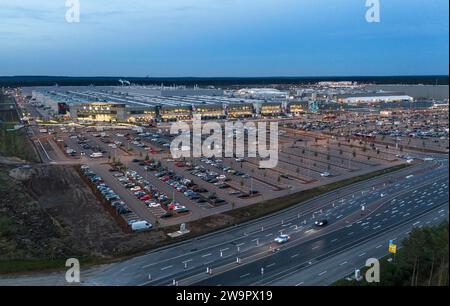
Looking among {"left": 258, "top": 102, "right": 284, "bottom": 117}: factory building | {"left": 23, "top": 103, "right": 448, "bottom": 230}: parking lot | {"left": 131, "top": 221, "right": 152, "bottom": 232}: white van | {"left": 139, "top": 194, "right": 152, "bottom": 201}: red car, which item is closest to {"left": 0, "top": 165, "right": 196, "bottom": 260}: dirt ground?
{"left": 131, "top": 221, "right": 152, "bottom": 232}: white van

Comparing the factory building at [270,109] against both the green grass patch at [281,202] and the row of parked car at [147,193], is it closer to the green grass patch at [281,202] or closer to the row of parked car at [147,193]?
the green grass patch at [281,202]

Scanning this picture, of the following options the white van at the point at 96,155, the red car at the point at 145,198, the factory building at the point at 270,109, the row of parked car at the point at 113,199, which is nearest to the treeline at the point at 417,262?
the row of parked car at the point at 113,199

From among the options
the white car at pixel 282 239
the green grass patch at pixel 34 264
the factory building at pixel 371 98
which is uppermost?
the factory building at pixel 371 98

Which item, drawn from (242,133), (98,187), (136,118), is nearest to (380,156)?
(242,133)

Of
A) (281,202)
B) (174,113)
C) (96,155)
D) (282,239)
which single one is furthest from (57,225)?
(174,113)

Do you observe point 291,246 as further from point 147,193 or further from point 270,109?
point 270,109
